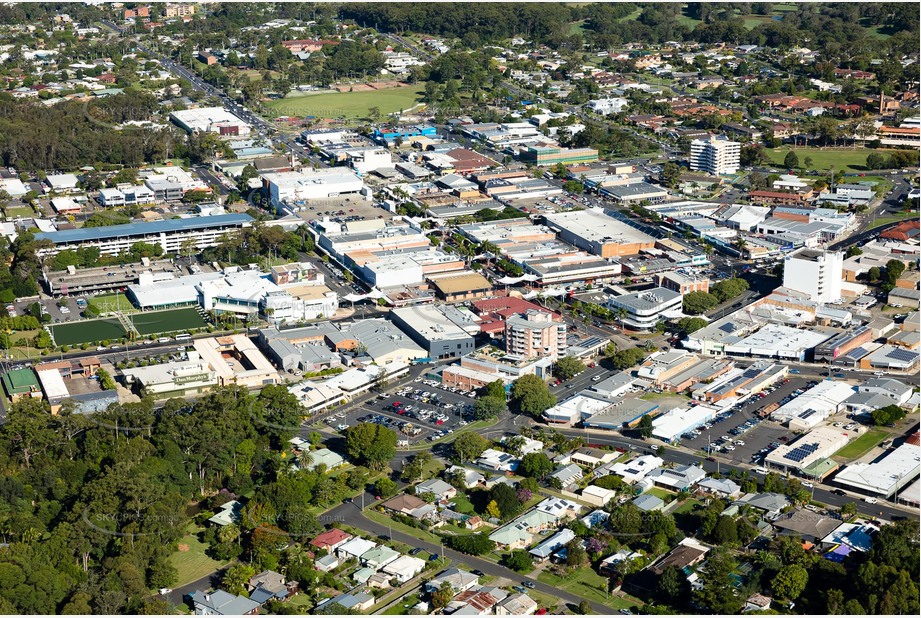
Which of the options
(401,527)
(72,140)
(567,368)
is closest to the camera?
(401,527)

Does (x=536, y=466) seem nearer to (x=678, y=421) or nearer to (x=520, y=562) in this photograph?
(x=520, y=562)

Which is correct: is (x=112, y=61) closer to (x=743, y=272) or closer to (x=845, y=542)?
(x=743, y=272)

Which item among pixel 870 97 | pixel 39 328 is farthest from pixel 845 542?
pixel 870 97

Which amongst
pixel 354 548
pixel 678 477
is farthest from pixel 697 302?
pixel 354 548

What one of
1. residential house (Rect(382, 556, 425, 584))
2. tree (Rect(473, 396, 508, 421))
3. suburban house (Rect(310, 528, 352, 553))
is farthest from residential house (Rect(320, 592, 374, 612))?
tree (Rect(473, 396, 508, 421))

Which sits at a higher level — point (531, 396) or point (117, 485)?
point (117, 485)

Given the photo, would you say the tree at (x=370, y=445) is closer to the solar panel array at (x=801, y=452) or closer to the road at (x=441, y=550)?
the road at (x=441, y=550)
